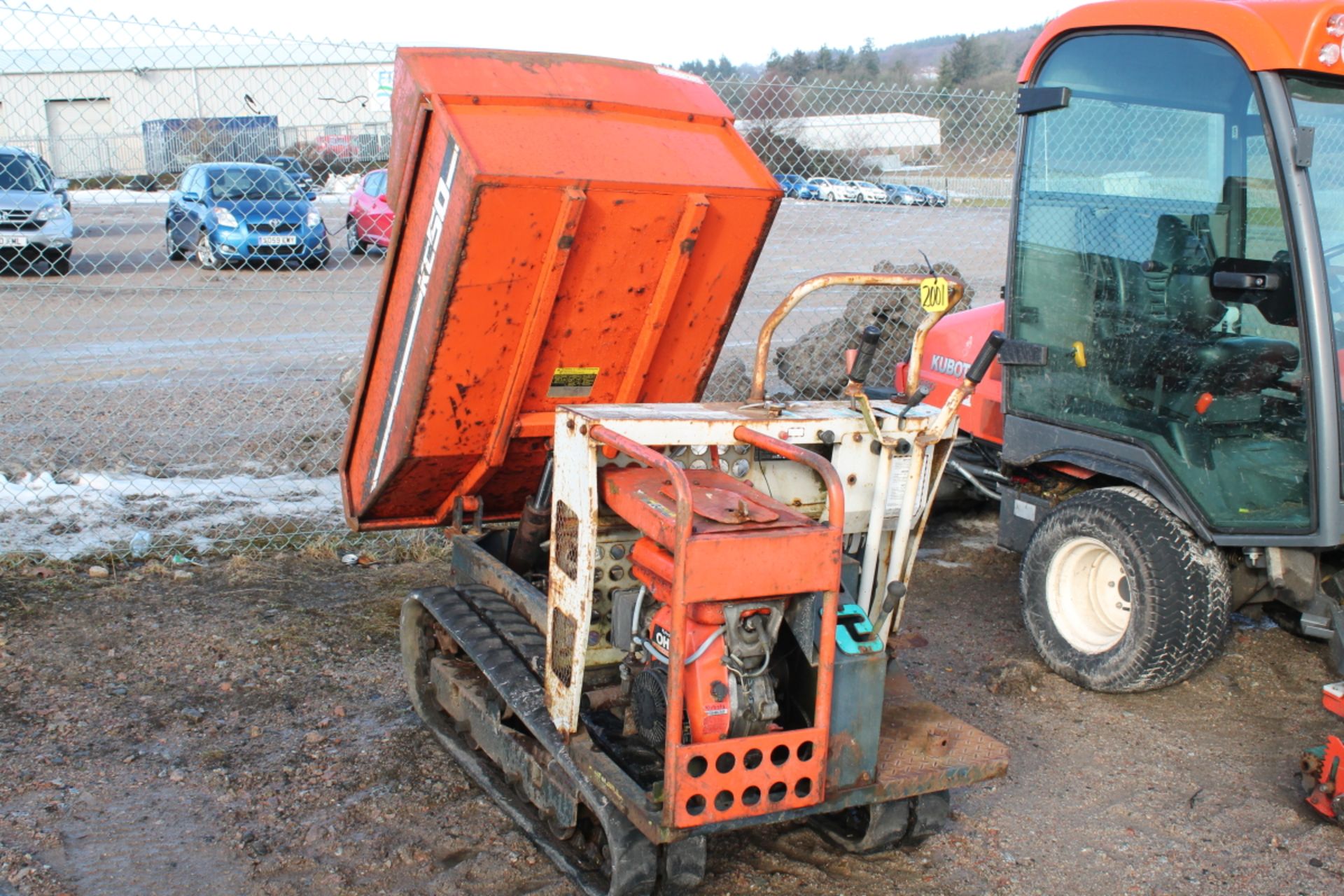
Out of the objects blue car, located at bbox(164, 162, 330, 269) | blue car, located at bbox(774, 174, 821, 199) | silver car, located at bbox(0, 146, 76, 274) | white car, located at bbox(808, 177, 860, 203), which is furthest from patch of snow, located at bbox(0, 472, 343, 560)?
white car, located at bbox(808, 177, 860, 203)

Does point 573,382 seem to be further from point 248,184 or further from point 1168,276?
point 248,184

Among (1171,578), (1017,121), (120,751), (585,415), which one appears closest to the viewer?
(585,415)

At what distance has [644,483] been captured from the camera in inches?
124

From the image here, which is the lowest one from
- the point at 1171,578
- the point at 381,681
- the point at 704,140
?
the point at 381,681

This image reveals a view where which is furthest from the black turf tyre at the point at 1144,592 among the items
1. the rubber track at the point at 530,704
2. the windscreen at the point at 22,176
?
the windscreen at the point at 22,176

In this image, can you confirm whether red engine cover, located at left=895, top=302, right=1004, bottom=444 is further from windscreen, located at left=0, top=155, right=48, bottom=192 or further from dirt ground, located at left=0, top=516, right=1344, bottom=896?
windscreen, located at left=0, top=155, right=48, bottom=192

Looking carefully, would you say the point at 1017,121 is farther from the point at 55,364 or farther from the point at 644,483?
the point at 55,364

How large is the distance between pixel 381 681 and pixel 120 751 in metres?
0.92

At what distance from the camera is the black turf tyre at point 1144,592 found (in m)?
4.09

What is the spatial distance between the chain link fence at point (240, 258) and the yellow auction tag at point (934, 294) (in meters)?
2.82

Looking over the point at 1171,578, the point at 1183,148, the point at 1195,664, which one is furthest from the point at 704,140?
the point at 1195,664

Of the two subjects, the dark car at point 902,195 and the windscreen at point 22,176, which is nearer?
the windscreen at point 22,176

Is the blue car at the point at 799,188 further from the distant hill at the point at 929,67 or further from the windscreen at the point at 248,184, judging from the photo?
the distant hill at the point at 929,67

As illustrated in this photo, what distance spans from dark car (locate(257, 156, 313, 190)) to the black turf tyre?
5684 millimetres
